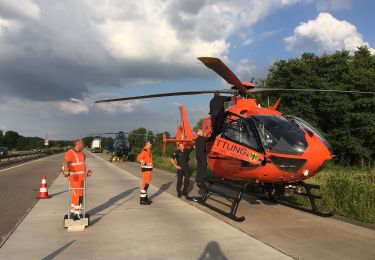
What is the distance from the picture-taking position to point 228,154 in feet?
31.0

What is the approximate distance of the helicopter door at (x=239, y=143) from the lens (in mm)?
8766

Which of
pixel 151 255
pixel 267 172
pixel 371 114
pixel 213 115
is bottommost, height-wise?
pixel 151 255

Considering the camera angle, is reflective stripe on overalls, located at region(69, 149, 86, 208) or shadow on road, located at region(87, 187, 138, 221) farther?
shadow on road, located at region(87, 187, 138, 221)

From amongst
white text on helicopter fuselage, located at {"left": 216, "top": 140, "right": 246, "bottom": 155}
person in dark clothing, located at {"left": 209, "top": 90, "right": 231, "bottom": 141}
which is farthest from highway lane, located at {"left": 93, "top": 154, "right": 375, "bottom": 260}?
person in dark clothing, located at {"left": 209, "top": 90, "right": 231, "bottom": 141}

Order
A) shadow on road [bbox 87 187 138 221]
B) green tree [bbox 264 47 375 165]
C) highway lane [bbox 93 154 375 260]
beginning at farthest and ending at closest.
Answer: green tree [bbox 264 47 375 165], shadow on road [bbox 87 187 138 221], highway lane [bbox 93 154 375 260]

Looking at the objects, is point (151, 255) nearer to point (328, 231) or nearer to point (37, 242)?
point (37, 242)

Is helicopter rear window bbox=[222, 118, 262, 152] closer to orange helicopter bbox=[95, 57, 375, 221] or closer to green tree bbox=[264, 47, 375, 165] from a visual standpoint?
orange helicopter bbox=[95, 57, 375, 221]

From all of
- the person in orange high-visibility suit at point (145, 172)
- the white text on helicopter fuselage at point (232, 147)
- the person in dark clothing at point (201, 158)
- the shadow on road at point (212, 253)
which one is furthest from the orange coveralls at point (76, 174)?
the person in dark clothing at point (201, 158)

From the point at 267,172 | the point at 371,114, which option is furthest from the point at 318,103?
the point at 267,172

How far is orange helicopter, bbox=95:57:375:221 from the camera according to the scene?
27.3ft

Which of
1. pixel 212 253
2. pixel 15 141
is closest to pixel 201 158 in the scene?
pixel 212 253

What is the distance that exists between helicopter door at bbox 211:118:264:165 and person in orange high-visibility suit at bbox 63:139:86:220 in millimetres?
3597

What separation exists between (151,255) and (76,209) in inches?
99.0

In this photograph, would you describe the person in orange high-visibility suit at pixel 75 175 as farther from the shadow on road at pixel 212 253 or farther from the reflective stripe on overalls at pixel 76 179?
the shadow on road at pixel 212 253
